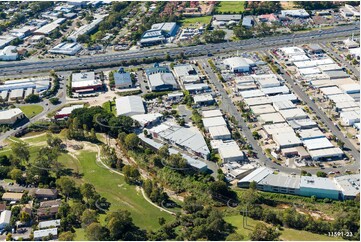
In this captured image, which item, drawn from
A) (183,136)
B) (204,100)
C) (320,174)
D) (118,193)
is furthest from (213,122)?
(118,193)

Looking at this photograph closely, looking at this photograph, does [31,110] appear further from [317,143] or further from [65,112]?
[317,143]

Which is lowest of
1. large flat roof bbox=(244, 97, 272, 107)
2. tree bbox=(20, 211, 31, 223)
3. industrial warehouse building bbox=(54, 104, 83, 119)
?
industrial warehouse building bbox=(54, 104, 83, 119)

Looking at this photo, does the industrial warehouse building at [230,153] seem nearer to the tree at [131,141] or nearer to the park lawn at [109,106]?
the tree at [131,141]

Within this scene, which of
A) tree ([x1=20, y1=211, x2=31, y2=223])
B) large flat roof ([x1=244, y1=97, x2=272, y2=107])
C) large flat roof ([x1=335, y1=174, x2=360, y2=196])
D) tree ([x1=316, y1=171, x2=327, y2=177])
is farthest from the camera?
large flat roof ([x1=244, y1=97, x2=272, y2=107])

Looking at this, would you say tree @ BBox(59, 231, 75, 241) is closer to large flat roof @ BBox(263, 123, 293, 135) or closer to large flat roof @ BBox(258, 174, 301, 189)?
large flat roof @ BBox(258, 174, 301, 189)

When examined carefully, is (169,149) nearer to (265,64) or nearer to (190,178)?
(190,178)

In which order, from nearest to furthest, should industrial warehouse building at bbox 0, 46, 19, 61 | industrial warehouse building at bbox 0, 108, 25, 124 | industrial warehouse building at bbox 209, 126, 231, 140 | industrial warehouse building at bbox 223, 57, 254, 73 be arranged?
industrial warehouse building at bbox 209, 126, 231, 140 → industrial warehouse building at bbox 0, 108, 25, 124 → industrial warehouse building at bbox 223, 57, 254, 73 → industrial warehouse building at bbox 0, 46, 19, 61

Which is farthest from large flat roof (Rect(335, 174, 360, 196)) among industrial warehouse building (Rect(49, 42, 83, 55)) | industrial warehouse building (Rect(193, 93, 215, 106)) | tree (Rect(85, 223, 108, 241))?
industrial warehouse building (Rect(49, 42, 83, 55))
